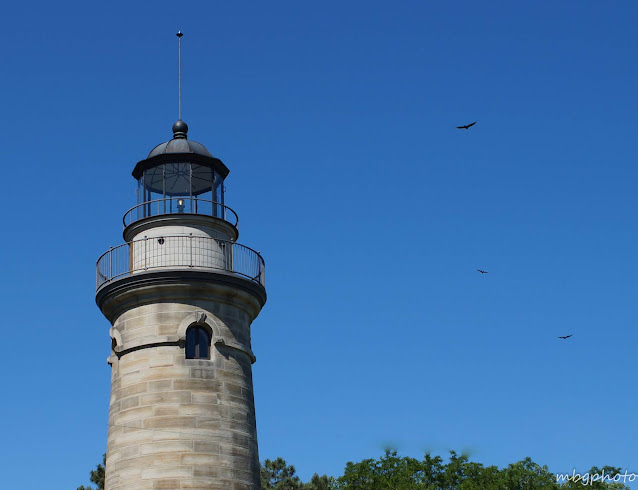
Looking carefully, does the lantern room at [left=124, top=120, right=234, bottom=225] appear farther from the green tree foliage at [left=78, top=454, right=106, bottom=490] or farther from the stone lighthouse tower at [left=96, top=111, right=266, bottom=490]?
the green tree foliage at [left=78, top=454, right=106, bottom=490]

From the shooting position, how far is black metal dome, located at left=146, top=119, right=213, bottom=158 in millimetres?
28328

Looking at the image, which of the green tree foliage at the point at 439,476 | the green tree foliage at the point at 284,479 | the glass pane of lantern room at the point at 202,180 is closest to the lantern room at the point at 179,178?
the glass pane of lantern room at the point at 202,180

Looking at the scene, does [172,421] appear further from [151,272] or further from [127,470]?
[151,272]

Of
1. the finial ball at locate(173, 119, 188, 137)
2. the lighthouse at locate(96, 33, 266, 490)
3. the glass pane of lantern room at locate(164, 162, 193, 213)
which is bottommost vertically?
the lighthouse at locate(96, 33, 266, 490)

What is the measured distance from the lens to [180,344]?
25.8 meters

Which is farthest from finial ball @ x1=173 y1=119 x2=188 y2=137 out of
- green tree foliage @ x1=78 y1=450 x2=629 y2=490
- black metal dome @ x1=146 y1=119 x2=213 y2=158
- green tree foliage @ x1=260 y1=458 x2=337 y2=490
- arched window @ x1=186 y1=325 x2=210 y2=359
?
green tree foliage @ x1=260 y1=458 x2=337 y2=490

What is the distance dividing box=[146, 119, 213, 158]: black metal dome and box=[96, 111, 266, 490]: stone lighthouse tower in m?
0.05

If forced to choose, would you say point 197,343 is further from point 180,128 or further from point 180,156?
point 180,128

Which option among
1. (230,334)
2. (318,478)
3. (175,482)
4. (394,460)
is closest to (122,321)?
(230,334)

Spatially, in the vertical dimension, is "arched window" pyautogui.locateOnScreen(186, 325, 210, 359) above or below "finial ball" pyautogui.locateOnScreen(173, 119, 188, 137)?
below

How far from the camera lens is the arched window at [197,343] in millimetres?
26062

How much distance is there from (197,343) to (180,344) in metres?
0.54

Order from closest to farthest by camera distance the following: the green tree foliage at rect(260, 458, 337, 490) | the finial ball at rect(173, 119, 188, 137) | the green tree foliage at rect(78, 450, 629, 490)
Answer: the finial ball at rect(173, 119, 188, 137), the green tree foliage at rect(78, 450, 629, 490), the green tree foliage at rect(260, 458, 337, 490)

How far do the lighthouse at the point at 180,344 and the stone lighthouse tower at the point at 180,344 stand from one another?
26mm
